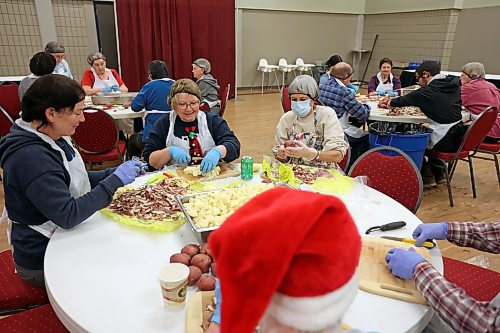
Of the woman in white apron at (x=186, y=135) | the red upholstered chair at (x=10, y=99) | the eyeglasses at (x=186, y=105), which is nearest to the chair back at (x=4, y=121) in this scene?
the red upholstered chair at (x=10, y=99)

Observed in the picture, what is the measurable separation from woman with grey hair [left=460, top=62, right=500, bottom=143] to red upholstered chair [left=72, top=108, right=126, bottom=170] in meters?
3.71

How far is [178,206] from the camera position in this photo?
158 centimetres

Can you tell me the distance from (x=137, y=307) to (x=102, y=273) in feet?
0.74

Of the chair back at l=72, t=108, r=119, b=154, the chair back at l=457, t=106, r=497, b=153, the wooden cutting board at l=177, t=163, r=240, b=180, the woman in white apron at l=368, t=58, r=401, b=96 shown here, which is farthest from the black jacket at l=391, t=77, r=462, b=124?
the chair back at l=72, t=108, r=119, b=154

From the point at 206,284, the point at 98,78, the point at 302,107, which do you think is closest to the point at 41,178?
the point at 206,284

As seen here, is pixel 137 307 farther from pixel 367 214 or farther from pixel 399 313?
pixel 367 214

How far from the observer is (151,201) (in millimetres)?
1630

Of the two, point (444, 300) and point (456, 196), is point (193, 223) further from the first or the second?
point (456, 196)

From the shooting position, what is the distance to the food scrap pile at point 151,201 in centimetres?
152

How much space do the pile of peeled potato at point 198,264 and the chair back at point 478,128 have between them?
9.92ft

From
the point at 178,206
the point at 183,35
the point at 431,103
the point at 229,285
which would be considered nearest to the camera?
the point at 229,285

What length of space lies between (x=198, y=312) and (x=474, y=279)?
52.6 inches

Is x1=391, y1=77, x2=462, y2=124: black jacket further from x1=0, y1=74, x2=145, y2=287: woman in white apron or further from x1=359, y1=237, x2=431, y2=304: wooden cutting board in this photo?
x1=0, y1=74, x2=145, y2=287: woman in white apron

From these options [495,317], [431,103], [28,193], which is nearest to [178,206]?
[28,193]
